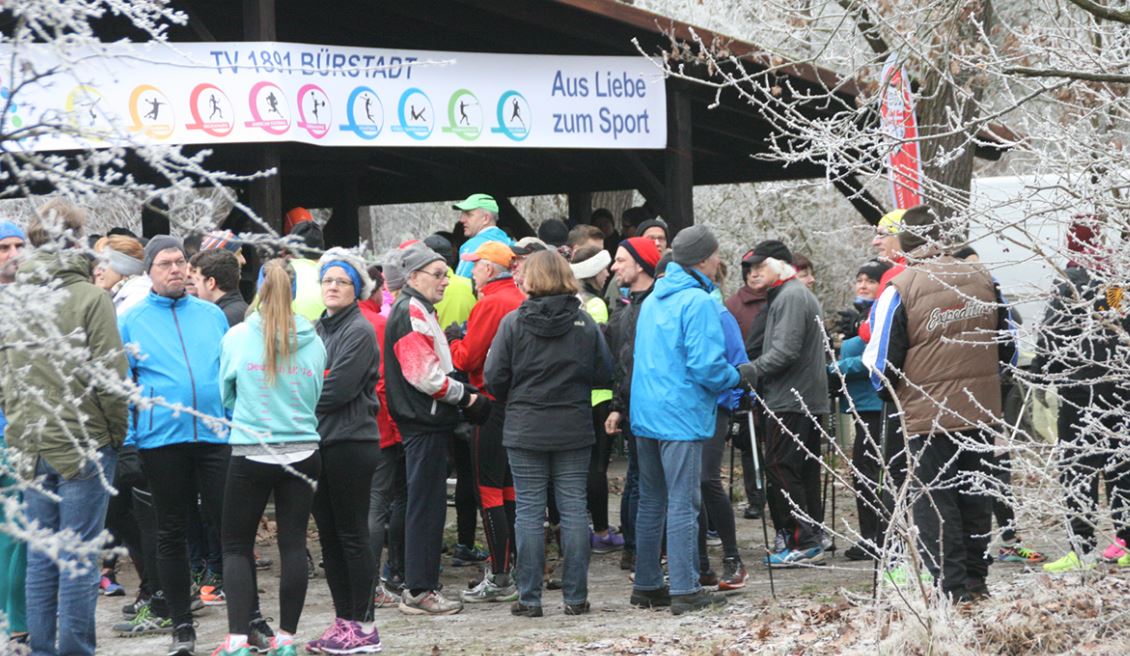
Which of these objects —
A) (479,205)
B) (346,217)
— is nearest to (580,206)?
(346,217)

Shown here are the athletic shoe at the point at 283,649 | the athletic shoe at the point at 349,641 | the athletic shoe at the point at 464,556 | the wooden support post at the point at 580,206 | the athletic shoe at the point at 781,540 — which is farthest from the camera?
the wooden support post at the point at 580,206

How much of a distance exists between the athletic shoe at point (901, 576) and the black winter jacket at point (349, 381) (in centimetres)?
249

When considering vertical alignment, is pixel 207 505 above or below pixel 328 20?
below

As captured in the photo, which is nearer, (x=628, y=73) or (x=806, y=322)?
(x=806, y=322)

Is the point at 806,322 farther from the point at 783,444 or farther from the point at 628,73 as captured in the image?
the point at 628,73

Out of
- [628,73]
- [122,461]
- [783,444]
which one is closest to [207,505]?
[122,461]

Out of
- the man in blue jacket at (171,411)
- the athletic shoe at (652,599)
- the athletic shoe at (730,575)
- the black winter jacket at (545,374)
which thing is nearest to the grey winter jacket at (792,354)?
the athletic shoe at (730,575)

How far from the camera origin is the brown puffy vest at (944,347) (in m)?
6.68

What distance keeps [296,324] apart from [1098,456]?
4.70 m

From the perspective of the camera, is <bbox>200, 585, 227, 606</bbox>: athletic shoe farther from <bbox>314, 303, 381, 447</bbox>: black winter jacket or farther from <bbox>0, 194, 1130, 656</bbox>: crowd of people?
<bbox>314, 303, 381, 447</bbox>: black winter jacket

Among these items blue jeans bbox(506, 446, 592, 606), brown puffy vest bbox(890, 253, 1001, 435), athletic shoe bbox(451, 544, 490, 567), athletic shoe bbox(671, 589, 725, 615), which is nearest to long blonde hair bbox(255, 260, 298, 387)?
blue jeans bbox(506, 446, 592, 606)

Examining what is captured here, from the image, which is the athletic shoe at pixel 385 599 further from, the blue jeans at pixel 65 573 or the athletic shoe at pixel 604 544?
the blue jeans at pixel 65 573

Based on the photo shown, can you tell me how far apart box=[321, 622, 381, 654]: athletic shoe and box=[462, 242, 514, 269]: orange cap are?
2391 mm

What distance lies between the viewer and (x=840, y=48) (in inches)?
753
